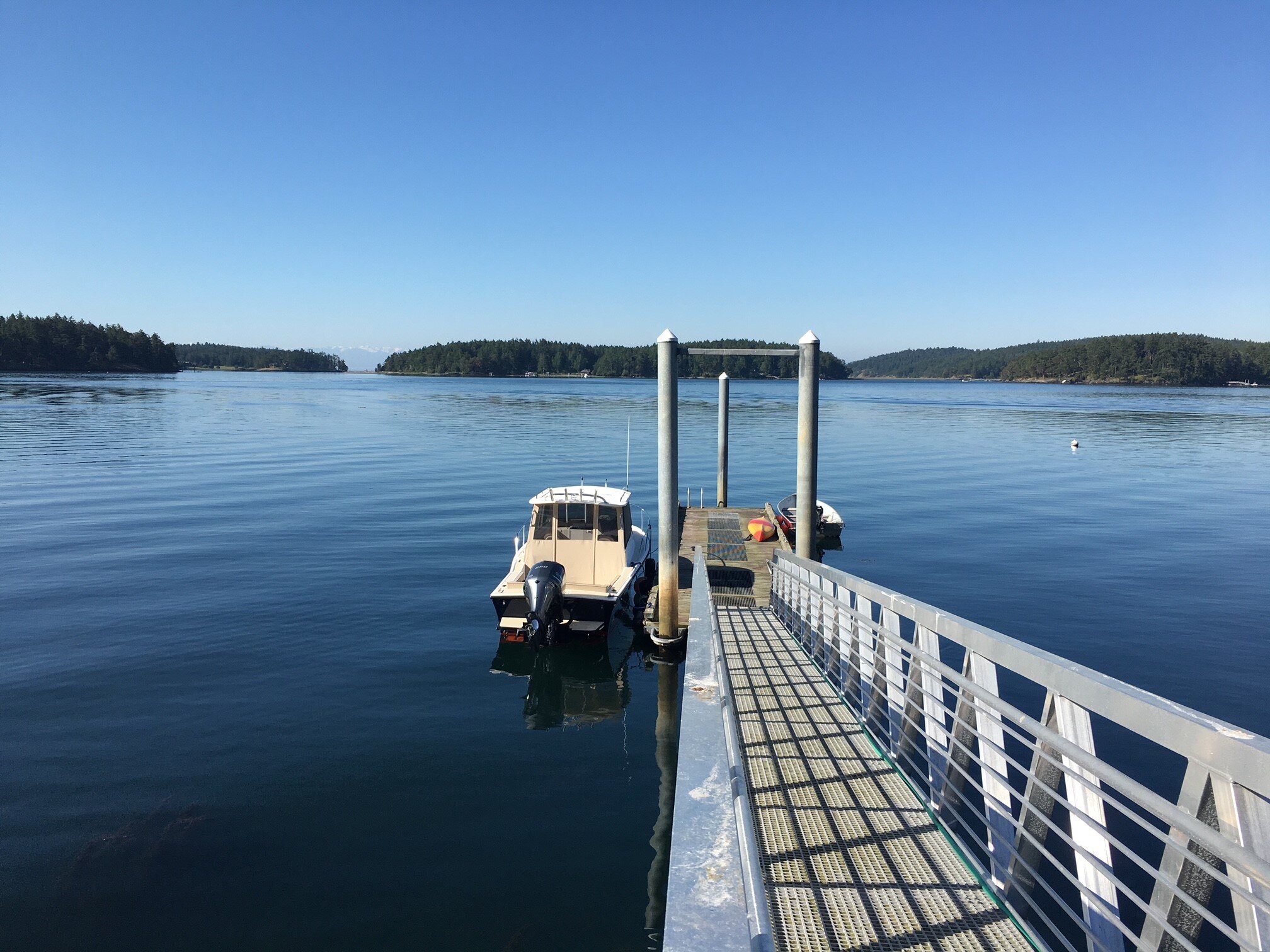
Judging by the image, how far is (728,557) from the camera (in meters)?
20.0

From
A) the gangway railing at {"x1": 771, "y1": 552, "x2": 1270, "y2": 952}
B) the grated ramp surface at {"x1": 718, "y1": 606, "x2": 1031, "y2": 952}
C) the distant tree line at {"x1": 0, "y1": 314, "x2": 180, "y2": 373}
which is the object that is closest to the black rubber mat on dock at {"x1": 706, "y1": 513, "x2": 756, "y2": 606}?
the gangway railing at {"x1": 771, "y1": 552, "x2": 1270, "y2": 952}

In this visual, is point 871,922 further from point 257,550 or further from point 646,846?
point 257,550

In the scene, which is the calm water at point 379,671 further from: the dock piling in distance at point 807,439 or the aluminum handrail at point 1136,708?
the aluminum handrail at point 1136,708

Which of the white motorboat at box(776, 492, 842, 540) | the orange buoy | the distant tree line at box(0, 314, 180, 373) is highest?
the distant tree line at box(0, 314, 180, 373)

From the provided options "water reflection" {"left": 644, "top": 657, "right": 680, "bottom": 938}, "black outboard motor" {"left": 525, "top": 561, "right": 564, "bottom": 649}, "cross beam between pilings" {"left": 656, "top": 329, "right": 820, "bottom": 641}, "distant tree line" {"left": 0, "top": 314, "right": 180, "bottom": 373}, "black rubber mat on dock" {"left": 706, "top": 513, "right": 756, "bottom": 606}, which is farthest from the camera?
"distant tree line" {"left": 0, "top": 314, "right": 180, "bottom": 373}

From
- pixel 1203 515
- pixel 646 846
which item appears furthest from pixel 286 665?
pixel 1203 515

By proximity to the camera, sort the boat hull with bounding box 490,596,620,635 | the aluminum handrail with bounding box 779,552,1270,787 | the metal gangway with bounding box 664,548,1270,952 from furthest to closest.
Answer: the boat hull with bounding box 490,596,620,635, the metal gangway with bounding box 664,548,1270,952, the aluminum handrail with bounding box 779,552,1270,787

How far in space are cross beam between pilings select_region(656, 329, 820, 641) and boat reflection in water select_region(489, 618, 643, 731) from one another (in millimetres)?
1560

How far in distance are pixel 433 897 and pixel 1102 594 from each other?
19.1 m

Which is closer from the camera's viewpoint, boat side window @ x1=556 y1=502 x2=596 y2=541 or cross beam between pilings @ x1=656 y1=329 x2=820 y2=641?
cross beam between pilings @ x1=656 y1=329 x2=820 y2=641

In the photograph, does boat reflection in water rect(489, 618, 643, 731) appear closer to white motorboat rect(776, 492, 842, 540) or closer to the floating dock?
the floating dock

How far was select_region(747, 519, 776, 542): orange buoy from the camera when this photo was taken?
2228cm

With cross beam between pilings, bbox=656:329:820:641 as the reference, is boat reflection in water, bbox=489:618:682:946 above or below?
below

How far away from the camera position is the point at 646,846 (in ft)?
31.2
